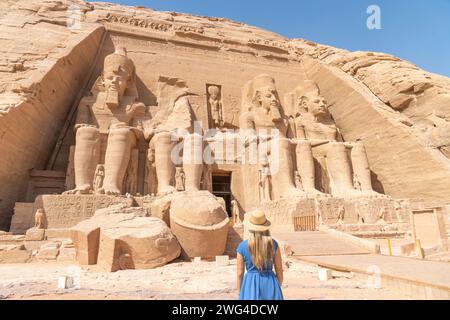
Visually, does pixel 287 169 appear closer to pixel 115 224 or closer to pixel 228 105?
pixel 228 105

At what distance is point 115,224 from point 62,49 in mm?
5588

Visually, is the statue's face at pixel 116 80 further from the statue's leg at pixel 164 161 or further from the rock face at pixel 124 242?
the rock face at pixel 124 242

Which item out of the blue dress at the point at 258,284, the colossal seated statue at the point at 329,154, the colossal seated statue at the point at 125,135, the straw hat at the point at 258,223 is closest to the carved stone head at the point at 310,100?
the colossal seated statue at the point at 329,154

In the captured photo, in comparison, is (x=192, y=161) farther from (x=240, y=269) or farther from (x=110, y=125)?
(x=240, y=269)

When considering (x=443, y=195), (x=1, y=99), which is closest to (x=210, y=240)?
(x=1, y=99)

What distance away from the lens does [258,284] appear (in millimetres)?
1650

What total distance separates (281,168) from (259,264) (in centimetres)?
616

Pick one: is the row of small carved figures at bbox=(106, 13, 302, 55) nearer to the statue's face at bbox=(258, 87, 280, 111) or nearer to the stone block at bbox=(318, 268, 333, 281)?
the statue's face at bbox=(258, 87, 280, 111)

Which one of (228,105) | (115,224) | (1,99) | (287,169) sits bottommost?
(115,224)

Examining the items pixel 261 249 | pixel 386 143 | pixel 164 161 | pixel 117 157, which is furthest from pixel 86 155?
pixel 386 143

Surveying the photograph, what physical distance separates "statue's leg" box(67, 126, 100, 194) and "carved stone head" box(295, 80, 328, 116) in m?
6.08

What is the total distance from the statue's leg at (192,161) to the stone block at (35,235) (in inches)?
116

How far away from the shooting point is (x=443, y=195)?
23.9 ft

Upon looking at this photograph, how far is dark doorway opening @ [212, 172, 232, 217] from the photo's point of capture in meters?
8.74
